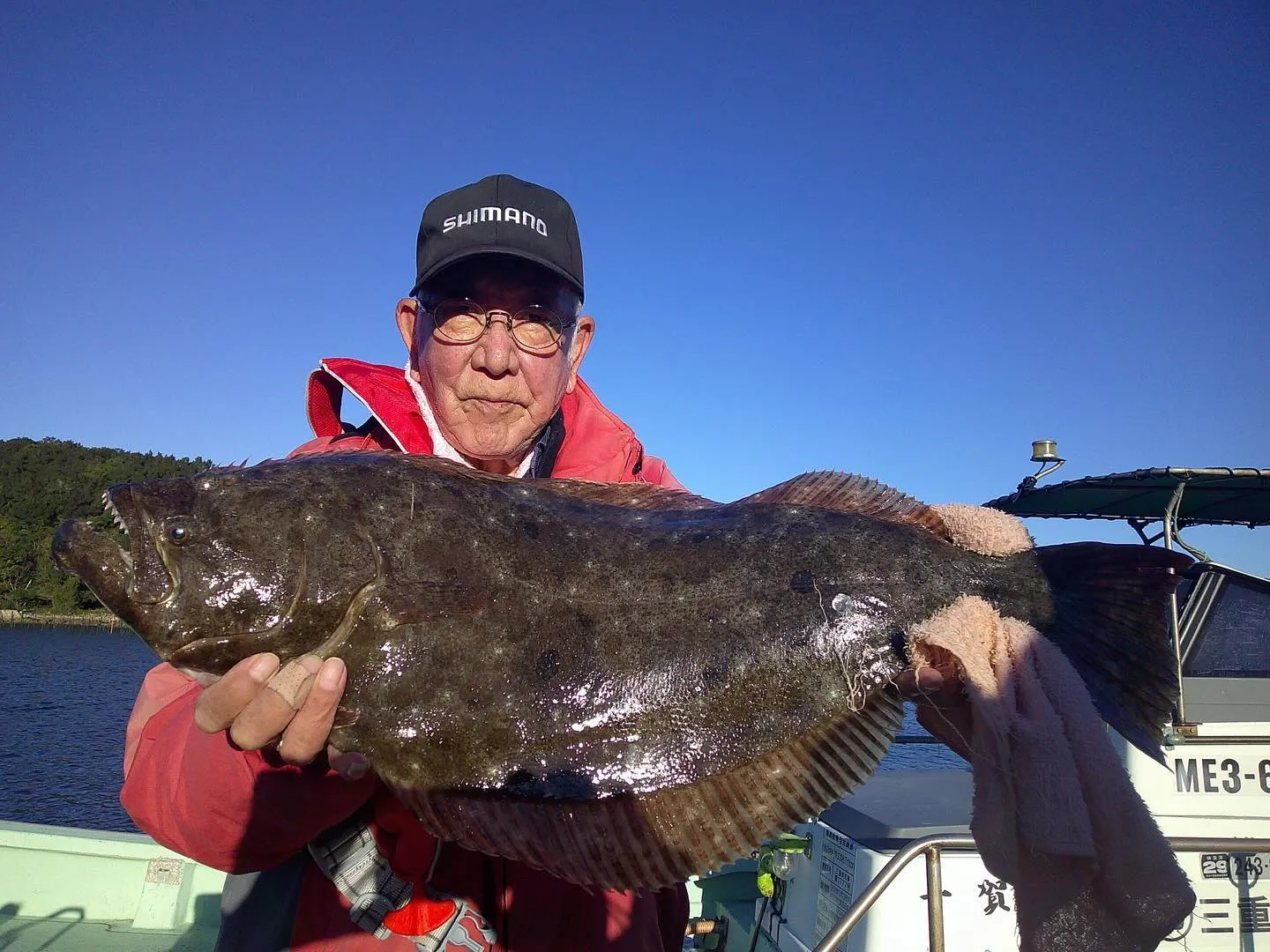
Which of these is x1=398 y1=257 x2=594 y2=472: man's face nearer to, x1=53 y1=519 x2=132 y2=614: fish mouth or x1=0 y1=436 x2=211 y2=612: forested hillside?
x1=53 y1=519 x2=132 y2=614: fish mouth

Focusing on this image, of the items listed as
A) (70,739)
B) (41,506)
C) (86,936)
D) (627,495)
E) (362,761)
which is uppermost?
(41,506)

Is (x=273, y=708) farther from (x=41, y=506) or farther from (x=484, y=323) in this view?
(x=41, y=506)

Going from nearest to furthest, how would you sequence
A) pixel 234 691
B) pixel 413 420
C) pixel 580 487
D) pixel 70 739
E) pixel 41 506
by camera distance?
1. pixel 234 691
2. pixel 580 487
3. pixel 413 420
4. pixel 70 739
5. pixel 41 506

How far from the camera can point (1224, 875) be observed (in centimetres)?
482

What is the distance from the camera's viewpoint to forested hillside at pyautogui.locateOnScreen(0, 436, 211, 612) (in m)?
54.6

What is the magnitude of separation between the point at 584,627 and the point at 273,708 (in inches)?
36.9

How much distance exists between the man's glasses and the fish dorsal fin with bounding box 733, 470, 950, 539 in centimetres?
120

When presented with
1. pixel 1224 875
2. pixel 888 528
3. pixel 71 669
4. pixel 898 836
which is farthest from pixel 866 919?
pixel 71 669

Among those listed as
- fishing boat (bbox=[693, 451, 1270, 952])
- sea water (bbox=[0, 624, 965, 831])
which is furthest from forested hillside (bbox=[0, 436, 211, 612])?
fishing boat (bbox=[693, 451, 1270, 952])

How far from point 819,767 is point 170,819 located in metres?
2.13

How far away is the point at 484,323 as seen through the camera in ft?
10.5

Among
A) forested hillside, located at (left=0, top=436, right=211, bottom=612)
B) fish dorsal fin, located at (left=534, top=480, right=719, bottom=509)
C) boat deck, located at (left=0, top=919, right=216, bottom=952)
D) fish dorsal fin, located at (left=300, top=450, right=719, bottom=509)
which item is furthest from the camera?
forested hillside, located at (left=0, top=436, right=211, bottom=612)

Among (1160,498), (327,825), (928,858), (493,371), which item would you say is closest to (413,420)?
(493,371)

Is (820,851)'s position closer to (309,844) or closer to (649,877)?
(649,877)
